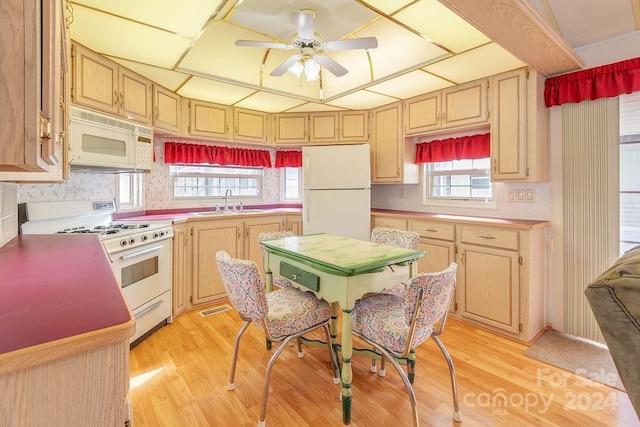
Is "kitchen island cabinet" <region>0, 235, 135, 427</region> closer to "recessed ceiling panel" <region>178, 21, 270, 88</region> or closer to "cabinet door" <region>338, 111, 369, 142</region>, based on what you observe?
"recessed ceiling panel" <region>178, 21, 270, 88</region>

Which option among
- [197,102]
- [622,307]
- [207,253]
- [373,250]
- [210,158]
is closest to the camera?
[622,307]

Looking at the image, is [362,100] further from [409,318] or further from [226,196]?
[409,318]

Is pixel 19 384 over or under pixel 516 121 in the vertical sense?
under

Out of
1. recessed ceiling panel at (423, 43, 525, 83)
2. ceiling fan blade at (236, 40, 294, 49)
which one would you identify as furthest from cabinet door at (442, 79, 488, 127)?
ceiling fan blade at (236, 40, 294, 49)

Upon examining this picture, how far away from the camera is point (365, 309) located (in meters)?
1.76

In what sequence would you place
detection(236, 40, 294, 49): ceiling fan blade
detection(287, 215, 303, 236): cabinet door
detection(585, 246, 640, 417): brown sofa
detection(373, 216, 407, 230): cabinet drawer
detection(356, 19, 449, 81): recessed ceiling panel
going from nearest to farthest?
detection(585, 246, 640, 417): brown sofa < detection(236, 40, 294, 49): ceiling fan blade < detection(356, 19, 449, 81): recessed ceiling panel < detection(373, 216, 407, 230): cabinet drawer < detection(287, 215, 303, 236): cabinet door

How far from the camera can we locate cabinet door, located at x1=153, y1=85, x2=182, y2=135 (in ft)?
9.66

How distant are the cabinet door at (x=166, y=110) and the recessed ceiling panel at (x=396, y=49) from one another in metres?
1.95

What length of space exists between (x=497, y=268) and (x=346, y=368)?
67.8 inches

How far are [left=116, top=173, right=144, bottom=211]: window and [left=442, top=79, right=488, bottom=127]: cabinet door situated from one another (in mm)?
3214

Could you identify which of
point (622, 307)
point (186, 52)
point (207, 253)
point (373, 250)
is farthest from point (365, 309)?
point (186, 52)

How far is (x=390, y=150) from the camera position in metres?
3.64

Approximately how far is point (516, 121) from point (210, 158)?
321 centimetres

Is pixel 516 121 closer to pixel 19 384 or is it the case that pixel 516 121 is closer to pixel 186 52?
pixel 186 52
